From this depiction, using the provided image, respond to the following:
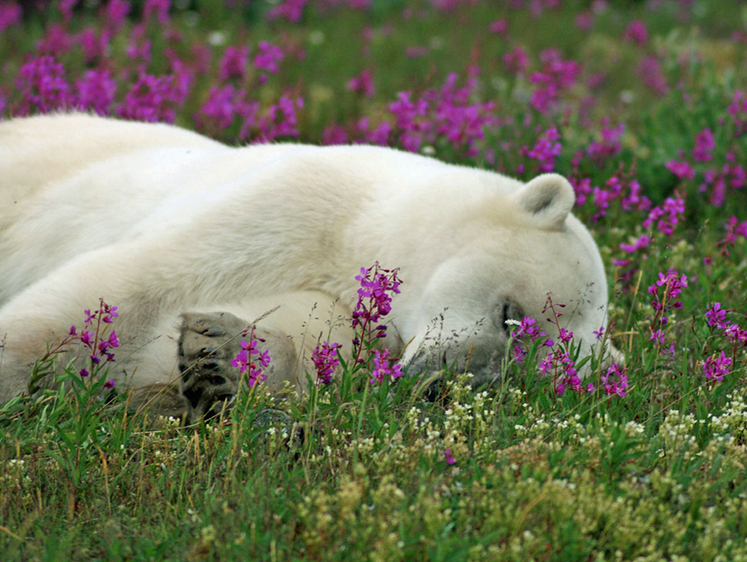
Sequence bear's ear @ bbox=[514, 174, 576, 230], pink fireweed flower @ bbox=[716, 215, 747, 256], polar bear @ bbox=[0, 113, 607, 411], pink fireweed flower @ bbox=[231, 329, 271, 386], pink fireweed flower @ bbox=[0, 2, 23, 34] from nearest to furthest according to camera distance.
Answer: pink fireweed flower @ bbox=[231, 329, 271, 386], polar bear @ bbox=[0, 113, 607, 411], bear's ear @ bbox=[514, 174, 576, 230], pink fireweed flower @ bbox=[716, 215, 747, 256], pink fireweed flower @ bbox=[0, 2, 23, 34]

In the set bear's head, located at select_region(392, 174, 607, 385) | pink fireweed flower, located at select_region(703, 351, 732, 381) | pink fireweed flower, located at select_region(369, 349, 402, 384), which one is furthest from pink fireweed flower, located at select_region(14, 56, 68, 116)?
pink fireweed flower, located at select_region(703, 351, 732, 381)

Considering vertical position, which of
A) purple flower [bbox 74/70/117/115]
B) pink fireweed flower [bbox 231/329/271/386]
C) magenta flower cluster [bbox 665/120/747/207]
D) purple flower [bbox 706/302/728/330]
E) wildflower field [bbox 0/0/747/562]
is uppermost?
purple flower [bbox 74/70/117/115]

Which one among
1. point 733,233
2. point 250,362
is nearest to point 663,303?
point 250,362

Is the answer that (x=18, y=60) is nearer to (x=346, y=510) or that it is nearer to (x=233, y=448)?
(x=233, y=448)

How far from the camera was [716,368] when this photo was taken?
289 cm

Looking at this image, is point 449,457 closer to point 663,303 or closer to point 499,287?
point 499,287

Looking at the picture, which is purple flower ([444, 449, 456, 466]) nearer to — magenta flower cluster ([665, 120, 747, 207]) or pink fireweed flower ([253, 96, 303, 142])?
pink fireweed flower ([253, 96, 303, 142])

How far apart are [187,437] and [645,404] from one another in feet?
5.24

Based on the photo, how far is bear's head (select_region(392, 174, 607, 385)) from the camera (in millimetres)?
3035

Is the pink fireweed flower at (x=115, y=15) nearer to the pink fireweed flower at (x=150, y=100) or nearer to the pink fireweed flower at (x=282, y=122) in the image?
the pink fireweed flower at (x=150, y=100)

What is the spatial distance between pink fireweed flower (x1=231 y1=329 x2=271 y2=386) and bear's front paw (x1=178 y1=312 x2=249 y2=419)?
0.05 m

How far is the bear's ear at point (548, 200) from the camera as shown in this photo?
314 centimetres

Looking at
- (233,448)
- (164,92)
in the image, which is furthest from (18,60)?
(233,448)

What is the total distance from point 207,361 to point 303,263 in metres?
0.69
